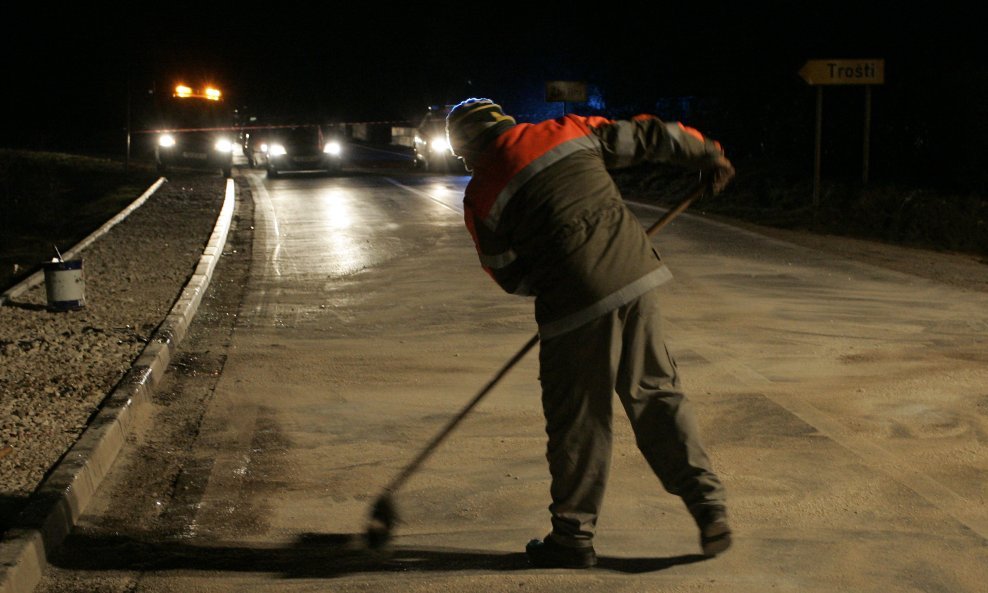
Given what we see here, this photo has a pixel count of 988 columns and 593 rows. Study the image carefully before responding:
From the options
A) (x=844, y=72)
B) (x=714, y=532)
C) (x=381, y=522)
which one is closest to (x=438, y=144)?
(x=844, y=72)

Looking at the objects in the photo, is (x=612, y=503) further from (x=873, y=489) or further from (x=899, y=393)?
(x=899, y=393)

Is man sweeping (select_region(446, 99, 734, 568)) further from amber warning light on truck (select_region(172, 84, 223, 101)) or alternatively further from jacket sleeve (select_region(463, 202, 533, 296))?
amber warning light on truck (select_region(172, 84, 223, 101))

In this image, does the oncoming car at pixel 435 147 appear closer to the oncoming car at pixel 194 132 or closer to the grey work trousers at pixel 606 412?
the oncoming car at pixel 194 132

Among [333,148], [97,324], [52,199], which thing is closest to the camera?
[97,324]

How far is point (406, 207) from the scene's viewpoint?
19.8 metres

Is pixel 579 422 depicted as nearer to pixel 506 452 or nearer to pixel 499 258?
pixel 499 258

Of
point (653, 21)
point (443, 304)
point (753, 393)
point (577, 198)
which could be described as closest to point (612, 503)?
point (577, 198)

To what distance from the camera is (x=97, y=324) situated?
29.6 feet

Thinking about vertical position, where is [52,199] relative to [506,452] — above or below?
above

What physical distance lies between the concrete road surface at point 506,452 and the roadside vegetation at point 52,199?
5.68 m

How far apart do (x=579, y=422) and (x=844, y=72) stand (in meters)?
15.3

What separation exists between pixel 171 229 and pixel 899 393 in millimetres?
11804

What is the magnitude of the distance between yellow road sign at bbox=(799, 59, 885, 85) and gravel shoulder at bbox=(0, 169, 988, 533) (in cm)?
255

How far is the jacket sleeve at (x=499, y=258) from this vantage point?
14.1ft
